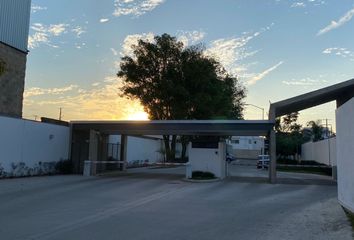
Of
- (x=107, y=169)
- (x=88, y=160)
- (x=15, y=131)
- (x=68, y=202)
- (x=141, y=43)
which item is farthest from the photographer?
(x=141, y=43)

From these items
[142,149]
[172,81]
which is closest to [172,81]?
[172,81]

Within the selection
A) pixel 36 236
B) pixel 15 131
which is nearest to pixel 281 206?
pixel 36 236

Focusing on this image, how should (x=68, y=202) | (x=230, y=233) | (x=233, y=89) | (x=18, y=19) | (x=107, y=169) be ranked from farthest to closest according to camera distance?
(x=233, y=89), (x=107, y=169), (x=18, y=19), (x=68, y=202), (x=230, y=233)

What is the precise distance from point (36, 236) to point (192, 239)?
134 inches

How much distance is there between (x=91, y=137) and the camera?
106ft

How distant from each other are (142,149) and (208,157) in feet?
72.7

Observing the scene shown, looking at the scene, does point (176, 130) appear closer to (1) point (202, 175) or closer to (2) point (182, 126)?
(2) point (182, 126)

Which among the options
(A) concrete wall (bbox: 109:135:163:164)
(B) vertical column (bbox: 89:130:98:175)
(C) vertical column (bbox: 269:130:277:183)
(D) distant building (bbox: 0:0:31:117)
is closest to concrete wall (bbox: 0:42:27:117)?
(D) distant building (bbox: 0:0:31:117)

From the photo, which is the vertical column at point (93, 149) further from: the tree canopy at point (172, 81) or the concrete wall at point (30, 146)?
the tree canopy at point (172, 81)

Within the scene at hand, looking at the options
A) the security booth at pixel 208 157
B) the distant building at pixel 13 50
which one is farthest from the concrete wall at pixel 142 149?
the security booth at pixel 208 157

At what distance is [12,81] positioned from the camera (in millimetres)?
35406

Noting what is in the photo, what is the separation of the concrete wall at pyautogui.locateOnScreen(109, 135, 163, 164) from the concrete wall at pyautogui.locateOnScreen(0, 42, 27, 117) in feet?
28.3

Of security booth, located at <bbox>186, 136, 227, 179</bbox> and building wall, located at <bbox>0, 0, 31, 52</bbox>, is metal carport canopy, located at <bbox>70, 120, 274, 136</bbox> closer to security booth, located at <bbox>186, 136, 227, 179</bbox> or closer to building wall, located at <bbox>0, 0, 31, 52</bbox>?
security booth, located at <bbox>186, 136, 227, 179</bbox>

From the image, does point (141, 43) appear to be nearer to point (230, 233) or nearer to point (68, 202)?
point (68, 202)
